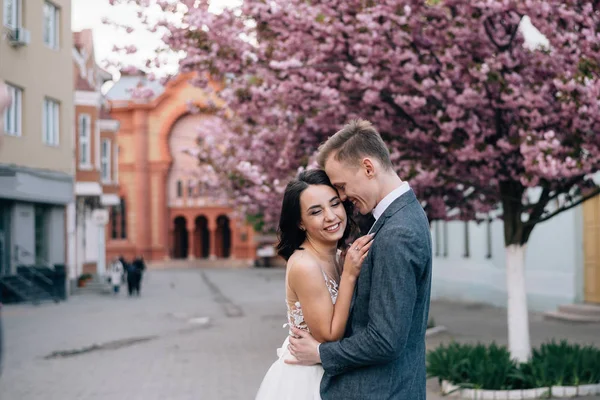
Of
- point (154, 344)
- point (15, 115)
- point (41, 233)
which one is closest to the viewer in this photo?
point (154, 344)

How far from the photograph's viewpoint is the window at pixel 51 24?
1103 inches

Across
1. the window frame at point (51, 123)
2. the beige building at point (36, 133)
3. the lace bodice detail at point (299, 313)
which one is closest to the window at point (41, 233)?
the beige building at point (36, 133)

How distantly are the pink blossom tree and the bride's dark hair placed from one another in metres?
5.01

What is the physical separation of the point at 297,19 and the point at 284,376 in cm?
670

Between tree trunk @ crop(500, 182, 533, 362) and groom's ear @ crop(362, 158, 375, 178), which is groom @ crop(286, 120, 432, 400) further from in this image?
tree trunk @ crop(500, 182, 533, 362)

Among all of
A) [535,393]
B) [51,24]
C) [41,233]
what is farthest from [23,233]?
[535,393]

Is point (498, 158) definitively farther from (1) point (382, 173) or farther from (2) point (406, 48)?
(1) point (382, 173)

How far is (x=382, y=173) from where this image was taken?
3.27 m

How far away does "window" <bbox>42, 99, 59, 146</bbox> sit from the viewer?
2805 centimetres

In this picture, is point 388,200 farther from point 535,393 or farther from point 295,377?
point 535,393

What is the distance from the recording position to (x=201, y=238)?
254ft

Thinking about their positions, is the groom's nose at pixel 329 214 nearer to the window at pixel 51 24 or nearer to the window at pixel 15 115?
the window at pixel 15 115

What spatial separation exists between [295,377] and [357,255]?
0.64 metres

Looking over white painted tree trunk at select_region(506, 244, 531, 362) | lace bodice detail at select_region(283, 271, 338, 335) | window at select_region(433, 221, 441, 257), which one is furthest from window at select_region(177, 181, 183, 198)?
lace bodice detail at select_region(283, 271, 338, 335)
